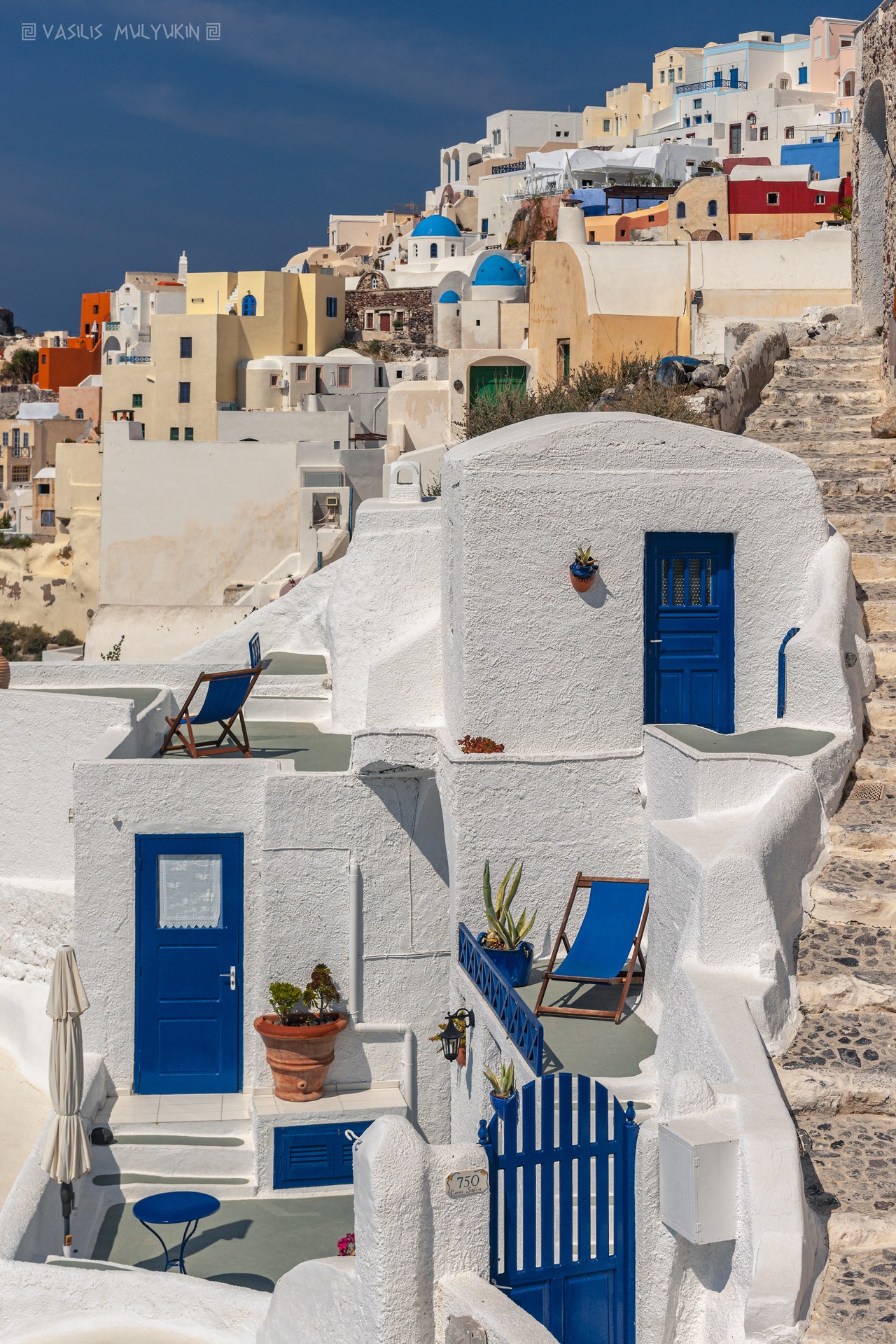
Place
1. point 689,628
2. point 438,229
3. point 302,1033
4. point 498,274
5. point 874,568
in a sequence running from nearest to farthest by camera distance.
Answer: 1. point 689,628
2. point 302,1033
3. point 874,568
4. point 498,274
5. point 438,229

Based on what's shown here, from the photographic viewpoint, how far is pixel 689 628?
995 centimetres

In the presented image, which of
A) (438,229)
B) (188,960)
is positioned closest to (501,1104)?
(188,960)

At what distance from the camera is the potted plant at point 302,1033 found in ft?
36.0

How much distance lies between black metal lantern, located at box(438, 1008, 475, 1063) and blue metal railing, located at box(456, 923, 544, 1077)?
0.33 m

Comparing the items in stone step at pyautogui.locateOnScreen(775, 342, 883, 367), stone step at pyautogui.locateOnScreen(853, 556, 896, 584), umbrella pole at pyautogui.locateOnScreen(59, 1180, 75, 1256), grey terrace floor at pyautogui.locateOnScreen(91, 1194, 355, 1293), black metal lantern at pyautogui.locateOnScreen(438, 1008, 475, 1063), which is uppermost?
stone step at pyautogui.locateOnScreen(775, 342, 883, 367)

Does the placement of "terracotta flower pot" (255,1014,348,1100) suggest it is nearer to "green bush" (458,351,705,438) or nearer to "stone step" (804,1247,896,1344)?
"stone step" (804,1247,896,1344)

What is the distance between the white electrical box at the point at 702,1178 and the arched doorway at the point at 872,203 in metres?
14.8

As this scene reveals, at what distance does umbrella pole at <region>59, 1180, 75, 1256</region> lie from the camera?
30.1ft

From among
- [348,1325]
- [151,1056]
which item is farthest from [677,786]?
[151,1056]

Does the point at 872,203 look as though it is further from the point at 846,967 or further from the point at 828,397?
the point at 846,967

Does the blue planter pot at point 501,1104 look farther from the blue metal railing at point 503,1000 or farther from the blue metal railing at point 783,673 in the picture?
the blue metal railing at point 783,673

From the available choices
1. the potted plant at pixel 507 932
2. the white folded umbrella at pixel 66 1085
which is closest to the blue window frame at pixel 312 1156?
the white folded umbrella at pixel 66 1085

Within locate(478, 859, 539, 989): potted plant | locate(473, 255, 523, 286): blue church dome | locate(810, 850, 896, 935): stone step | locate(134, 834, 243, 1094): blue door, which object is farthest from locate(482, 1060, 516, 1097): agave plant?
locate(473, 255, 523, 286): blue church dome

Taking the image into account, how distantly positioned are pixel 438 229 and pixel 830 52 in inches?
1456
